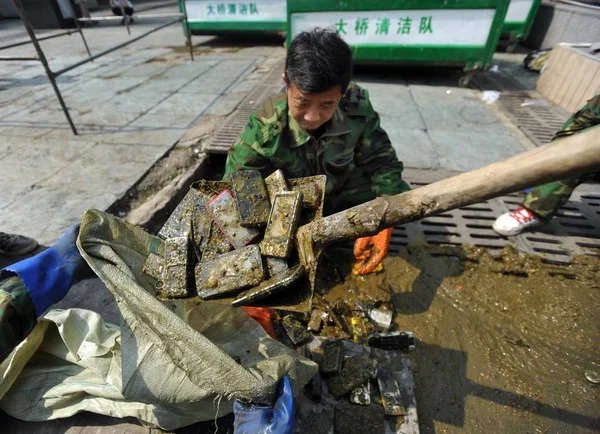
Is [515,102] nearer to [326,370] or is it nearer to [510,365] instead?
[510,365]

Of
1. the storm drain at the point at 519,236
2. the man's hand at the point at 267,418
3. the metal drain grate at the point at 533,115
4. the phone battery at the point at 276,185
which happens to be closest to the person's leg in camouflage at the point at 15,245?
the phone battery at the point at 276,185

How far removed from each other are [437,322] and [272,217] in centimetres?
154

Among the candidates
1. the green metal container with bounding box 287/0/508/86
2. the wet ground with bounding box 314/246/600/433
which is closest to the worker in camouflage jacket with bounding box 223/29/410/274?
the wet ground with bounding box 314/246/600/433

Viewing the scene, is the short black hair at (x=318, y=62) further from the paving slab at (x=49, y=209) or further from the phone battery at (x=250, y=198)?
the paving slab at (x=49, y=209)

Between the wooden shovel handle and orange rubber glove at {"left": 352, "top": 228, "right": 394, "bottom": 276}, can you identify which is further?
orange rubber glove at {"left": 352, "top": 228, "right": 394, "bottom": 276}

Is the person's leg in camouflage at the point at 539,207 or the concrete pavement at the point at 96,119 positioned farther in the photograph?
the concrete pavement at the point at 96,119

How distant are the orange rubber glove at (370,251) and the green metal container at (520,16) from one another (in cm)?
658

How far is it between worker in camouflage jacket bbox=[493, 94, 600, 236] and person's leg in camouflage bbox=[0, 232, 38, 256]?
150 inches

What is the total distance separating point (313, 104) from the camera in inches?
73.5

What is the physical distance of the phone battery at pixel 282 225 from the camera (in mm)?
1367

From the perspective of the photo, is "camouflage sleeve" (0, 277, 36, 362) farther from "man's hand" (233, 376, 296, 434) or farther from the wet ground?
the wet ground

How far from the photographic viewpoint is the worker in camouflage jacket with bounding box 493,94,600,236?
2.50 meters

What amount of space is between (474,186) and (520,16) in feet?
25.8

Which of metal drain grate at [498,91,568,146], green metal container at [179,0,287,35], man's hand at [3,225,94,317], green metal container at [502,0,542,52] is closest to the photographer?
man's hand at [3,225,94,317]
